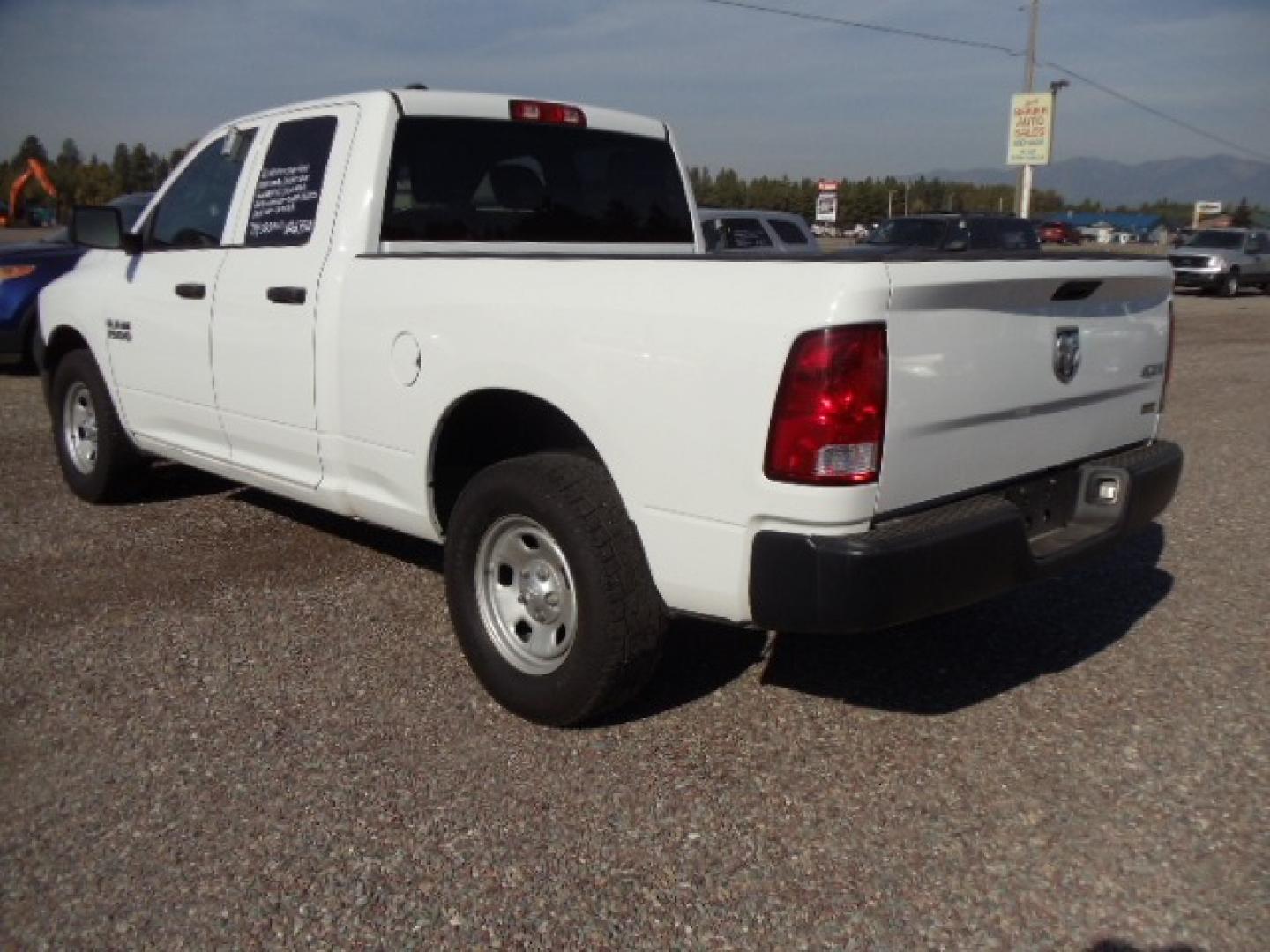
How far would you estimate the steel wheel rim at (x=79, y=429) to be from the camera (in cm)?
597

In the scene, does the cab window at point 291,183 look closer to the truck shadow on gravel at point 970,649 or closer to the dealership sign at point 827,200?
the truck shadow on gravel at point 970,649

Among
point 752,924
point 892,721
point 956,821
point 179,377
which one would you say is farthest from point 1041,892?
point 179,377

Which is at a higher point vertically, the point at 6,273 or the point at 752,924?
the point at 6,273

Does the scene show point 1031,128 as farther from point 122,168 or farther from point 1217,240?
point 122,168

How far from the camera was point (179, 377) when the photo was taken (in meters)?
4.93

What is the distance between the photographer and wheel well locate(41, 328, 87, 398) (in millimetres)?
5934

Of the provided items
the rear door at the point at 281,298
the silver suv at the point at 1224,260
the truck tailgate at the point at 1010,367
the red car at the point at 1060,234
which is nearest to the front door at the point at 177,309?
the rear door at the point at 281,298

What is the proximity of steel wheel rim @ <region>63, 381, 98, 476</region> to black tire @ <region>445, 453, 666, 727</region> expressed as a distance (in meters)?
3.26

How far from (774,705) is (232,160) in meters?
3.19

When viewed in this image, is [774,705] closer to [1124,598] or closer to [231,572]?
[1124,598]

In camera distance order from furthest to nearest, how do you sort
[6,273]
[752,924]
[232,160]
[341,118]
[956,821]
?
[6,273]
[232,160]
[341,118]
[956,821]
[752,924]

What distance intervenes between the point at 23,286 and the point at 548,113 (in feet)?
25.4

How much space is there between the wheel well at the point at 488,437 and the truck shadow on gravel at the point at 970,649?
A: 1.15m

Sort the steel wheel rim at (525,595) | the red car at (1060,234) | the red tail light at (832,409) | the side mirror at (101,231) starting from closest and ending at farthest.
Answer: the red tail light at (832,409), the steel wheel rim at (525,595), the side mirror at (101,231), the red car at (1060,234)
